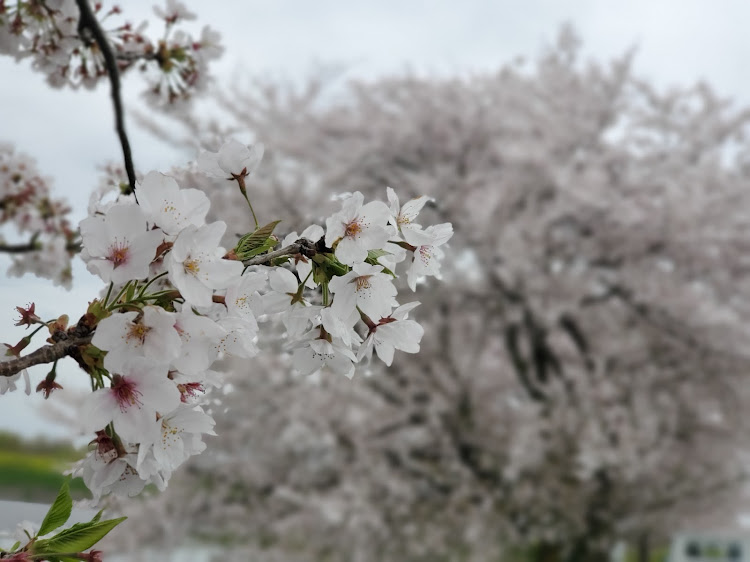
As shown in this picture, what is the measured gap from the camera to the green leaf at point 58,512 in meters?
0.62

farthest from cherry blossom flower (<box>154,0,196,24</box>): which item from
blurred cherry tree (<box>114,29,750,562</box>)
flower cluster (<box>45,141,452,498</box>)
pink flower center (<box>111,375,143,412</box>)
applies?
blurred cherry tree (<box>114,29,750,562</box>)

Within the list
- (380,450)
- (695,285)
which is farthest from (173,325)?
(695,285)

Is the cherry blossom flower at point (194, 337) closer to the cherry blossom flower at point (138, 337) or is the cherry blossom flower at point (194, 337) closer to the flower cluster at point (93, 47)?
the cherry blossom flower at point (138, 337)

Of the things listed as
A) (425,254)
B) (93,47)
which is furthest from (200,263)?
(93,47)

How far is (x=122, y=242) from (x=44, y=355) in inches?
4.2

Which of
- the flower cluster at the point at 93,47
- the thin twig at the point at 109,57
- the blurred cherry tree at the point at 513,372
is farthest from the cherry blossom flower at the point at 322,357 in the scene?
the blurred cherry tree at the point at 513,372

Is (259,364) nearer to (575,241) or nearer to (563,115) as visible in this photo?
(575,241)

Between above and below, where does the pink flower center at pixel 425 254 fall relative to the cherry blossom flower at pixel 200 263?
above

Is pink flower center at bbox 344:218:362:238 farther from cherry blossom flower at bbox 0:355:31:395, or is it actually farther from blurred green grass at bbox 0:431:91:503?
blurred green grass at bbox 0:431:91:503

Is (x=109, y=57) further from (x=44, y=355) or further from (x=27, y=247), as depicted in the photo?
(x=44, y=355)

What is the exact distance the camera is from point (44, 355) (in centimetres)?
52

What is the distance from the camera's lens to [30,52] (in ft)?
4.85

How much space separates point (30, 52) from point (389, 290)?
1.27 metres

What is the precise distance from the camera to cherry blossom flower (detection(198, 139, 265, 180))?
632mm
